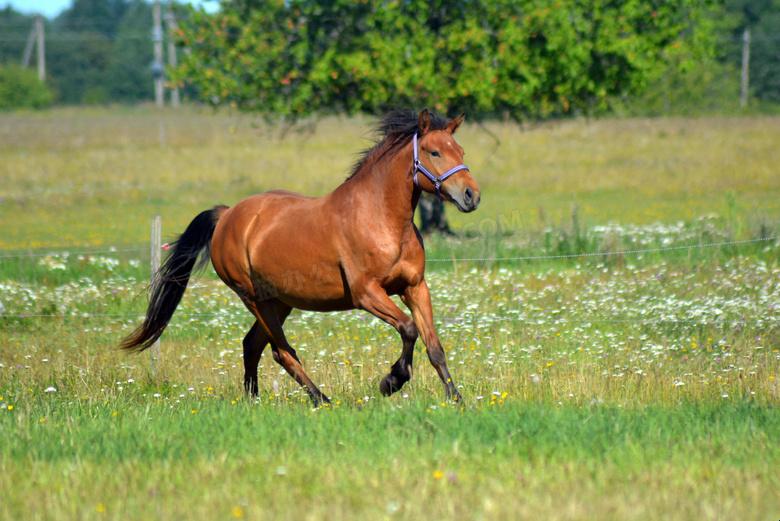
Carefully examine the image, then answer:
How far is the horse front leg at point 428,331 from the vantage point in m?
7.55

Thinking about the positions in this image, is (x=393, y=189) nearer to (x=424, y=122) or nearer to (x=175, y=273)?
(x=424, y=122)

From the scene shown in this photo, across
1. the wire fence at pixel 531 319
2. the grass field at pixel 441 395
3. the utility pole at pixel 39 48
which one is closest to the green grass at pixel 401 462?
the grass field at pixel 441 395

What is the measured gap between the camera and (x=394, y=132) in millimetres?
8094

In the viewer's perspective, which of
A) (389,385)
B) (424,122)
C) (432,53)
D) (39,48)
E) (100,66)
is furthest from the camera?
(100,66)

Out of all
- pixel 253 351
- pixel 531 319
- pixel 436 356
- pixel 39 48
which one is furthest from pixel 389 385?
pixel 39 48

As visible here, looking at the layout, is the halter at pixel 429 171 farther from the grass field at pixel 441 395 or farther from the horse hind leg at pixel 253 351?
the horse hind leg at pixel 253 351

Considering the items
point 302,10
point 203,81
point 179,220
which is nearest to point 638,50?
point 302,10

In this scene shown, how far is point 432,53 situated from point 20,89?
66.3 metres

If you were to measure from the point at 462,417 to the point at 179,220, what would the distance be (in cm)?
1775

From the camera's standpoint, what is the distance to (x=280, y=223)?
28.2 feet

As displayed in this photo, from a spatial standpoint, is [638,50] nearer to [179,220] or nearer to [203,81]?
[203,81]

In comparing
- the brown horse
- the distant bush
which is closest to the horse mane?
the brown horse

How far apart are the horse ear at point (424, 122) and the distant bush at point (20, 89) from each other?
73.4 m

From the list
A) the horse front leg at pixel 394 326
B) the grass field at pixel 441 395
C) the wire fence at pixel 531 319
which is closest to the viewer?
the grass field at pixel 441 395
